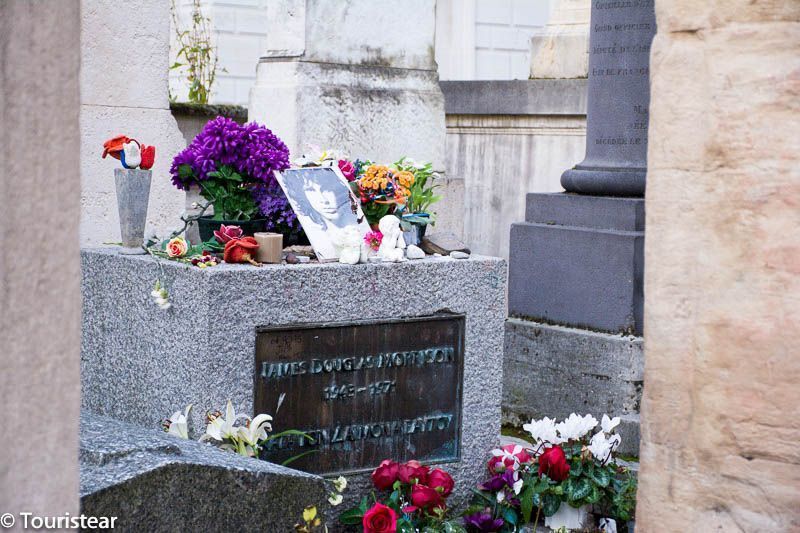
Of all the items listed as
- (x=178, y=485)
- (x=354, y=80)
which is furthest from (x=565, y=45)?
(x=178, y=485)

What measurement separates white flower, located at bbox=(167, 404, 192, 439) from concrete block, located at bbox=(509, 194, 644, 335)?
2.53 meters

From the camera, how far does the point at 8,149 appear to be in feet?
4.36

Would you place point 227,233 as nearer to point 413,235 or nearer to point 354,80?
point 413,235

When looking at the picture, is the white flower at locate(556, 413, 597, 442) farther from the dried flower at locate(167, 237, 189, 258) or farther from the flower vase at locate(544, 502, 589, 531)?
the dried flower at locate(167, 237, 189, 258)

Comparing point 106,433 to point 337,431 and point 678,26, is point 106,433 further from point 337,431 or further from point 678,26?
point 678,26

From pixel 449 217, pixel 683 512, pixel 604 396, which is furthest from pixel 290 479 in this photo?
pixel 449 217

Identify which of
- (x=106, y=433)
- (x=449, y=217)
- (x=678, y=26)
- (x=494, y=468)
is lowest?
(x=494, y=468)

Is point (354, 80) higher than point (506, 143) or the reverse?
higher

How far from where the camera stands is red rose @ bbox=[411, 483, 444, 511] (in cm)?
413

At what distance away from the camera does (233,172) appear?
14.9 ft

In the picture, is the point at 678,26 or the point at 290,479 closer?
the point at 678,26

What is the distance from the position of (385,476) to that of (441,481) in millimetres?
201

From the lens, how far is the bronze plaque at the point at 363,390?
13.9ft

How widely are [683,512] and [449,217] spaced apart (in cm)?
459
